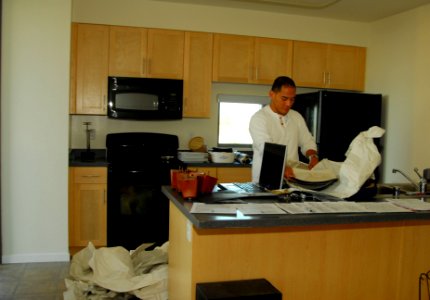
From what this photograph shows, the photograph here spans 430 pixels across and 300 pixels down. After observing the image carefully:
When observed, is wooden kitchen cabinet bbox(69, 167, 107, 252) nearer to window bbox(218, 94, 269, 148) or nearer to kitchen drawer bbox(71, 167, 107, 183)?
kitchen drawer bbox(71, 167, 107, 183)

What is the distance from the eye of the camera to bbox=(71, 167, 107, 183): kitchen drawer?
421cm

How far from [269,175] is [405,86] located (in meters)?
2.62

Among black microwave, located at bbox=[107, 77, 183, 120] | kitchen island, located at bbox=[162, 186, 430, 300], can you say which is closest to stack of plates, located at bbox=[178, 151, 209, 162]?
black microwave, located at bbox=[107, 77, 183, 120]

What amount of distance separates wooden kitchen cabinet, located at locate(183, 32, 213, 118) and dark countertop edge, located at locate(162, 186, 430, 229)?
2.63 m

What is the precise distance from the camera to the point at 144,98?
4559 mm

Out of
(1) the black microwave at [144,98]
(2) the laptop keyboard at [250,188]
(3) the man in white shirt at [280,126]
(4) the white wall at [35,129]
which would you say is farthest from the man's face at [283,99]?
(4) the white wall at [35,129]

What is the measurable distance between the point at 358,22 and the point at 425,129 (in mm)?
1520

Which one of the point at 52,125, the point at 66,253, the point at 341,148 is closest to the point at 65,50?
the point at 52,125

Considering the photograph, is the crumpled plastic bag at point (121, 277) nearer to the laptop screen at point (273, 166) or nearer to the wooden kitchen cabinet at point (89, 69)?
the laptop screen at point (273, 166)

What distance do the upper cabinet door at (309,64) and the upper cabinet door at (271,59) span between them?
9 cm

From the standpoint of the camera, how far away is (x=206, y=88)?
475 centimetres

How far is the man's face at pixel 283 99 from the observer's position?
3.25 m

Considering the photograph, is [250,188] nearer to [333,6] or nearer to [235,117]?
[235,117]

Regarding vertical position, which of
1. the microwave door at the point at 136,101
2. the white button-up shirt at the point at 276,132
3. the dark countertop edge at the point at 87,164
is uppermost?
the microwave door at the point at 136,101
